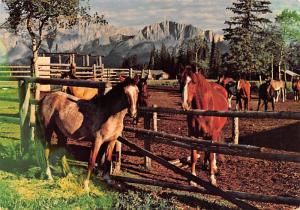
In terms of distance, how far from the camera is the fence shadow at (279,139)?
34.8ft

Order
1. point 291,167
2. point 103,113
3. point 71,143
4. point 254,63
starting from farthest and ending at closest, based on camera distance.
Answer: point 254,63 < point 71,143 < point 291,167 < point 103,113

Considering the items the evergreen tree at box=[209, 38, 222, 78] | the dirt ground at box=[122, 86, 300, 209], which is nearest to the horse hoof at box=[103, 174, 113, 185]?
the dirt ground at box=[122, 86, 300, 209]

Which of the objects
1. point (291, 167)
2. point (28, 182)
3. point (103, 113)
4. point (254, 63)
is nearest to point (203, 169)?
point (291, 167)

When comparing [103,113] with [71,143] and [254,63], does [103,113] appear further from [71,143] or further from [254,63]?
[254,63]

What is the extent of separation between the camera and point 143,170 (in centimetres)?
787

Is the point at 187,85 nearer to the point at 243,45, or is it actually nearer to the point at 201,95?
the point at 201,95

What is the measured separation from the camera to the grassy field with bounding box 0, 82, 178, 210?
5254 mm

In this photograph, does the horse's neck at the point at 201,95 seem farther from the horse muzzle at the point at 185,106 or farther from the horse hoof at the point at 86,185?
the horse hoof at the point at 86,185

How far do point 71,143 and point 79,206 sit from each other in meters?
4.49

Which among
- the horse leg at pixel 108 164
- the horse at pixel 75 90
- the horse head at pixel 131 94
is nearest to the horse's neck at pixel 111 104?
the horse head at pixel 131 94

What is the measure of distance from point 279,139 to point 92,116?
703 centimetres

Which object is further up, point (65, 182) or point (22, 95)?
point (22, 95)

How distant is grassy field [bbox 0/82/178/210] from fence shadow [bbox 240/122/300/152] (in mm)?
5660

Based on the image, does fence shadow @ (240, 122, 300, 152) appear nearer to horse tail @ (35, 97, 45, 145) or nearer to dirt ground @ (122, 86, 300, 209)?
dirt ground @ (122, 86, 300, 209)
